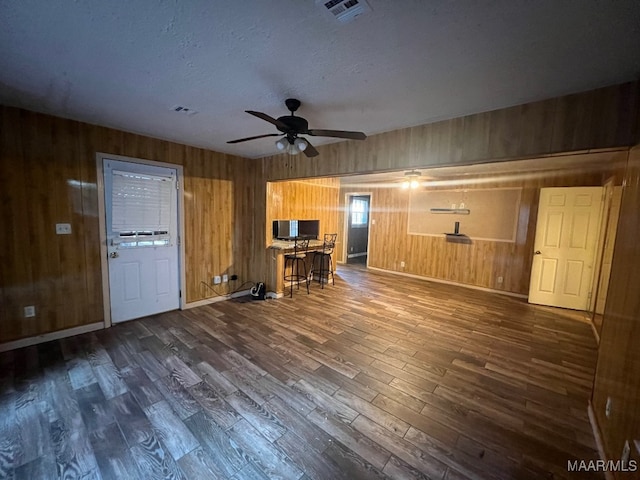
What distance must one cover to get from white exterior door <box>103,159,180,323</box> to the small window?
576cm

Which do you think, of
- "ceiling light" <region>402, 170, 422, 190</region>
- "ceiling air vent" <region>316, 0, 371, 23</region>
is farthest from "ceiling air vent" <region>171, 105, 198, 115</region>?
"ceiling light" <region>402, 170, 422, 190</region>

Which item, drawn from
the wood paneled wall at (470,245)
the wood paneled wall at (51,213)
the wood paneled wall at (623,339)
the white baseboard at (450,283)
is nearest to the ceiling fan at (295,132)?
the wood paneled wall at (623,339)

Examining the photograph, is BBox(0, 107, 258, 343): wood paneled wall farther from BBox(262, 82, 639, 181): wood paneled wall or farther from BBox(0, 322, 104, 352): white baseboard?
BBox(262, 82, 639, 181): wood paneled wall

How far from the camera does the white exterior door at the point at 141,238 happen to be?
10.8ft

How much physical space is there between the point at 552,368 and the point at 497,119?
2596 mm

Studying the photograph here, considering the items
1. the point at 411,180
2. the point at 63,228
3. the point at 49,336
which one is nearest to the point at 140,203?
the point at 63,228

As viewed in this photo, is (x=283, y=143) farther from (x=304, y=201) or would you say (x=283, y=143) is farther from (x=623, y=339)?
(x=304, y=201)

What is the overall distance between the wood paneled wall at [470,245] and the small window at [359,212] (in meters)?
1.36

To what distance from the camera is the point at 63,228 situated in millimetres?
2953

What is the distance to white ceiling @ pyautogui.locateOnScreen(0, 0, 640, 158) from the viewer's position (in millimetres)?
1267

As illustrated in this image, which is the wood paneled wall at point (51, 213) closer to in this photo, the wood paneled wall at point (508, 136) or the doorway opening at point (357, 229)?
the wood paneled wall at point (508, 136)

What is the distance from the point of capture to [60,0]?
123 centimetres

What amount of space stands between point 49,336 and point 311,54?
4.06m

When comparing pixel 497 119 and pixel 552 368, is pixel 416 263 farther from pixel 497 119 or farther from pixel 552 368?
pixel 497 119
